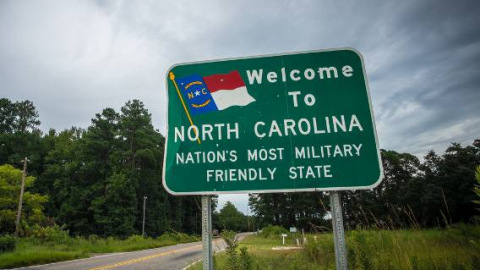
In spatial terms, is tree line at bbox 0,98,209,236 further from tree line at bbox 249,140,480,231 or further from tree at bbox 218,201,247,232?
tree at bbox 218,201,247,232

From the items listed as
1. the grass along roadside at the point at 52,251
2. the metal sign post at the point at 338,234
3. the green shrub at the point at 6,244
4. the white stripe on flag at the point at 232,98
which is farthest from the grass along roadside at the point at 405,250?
the green shrub at the point at 6,244

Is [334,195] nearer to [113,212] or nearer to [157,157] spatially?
[113,212]

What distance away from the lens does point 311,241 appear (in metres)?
8.05

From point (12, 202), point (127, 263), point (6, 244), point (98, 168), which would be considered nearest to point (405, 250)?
point (127, 263)

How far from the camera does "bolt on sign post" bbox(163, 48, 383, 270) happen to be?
6.97 ft

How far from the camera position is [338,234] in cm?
197

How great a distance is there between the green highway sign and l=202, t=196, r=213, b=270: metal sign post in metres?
0.09

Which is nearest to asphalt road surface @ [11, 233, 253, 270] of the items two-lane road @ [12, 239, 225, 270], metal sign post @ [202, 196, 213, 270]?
two-lane road @ [12, 239, 225, 270]

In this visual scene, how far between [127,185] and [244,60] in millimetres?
44528

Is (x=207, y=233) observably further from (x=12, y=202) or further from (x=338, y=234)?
(x=12, y=202)

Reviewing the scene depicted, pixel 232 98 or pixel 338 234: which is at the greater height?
pixel 232 98

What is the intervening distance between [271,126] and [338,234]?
86cm

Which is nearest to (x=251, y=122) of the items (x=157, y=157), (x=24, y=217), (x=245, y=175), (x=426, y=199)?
(x=245, y=175)

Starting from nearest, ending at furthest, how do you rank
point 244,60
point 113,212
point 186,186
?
point 186,186 < point 244,60 < point 113,212
